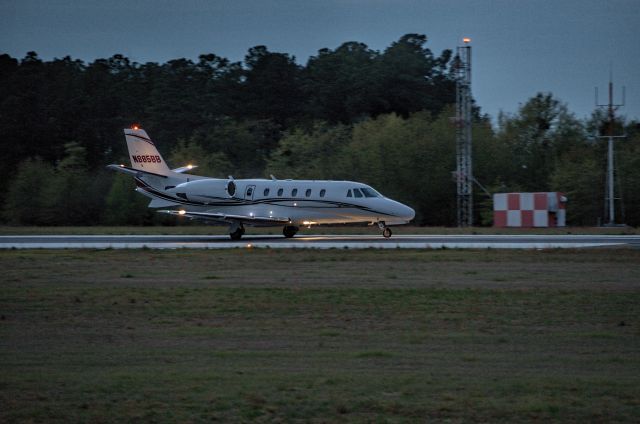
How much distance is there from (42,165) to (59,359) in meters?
61.4

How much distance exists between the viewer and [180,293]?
18.0m

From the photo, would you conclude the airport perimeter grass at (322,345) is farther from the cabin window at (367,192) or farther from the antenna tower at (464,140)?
the antenna tower at (464,140)

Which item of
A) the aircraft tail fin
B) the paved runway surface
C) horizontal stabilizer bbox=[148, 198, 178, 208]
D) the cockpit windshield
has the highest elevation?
the aircraft tail fin

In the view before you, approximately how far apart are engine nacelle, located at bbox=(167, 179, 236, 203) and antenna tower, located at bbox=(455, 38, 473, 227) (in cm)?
1606

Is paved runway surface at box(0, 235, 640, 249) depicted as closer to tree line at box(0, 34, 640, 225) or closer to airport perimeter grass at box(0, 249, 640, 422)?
airport perimeter grass at box(0, 249, 640, 422)

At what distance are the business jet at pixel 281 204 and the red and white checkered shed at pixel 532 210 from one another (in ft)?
41.2

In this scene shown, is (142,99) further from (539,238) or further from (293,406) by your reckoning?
(293,406)

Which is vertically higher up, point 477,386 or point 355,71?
point 355,71

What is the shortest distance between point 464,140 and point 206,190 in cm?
1824

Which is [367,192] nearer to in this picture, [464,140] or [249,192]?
[249,192]

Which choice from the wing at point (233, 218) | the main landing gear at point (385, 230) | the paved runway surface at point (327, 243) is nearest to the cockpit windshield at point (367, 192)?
the main landing gear at point (385, 230)

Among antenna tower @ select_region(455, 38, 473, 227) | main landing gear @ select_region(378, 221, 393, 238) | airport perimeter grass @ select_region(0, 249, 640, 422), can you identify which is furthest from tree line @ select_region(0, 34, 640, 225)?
airport perimeter grass @ select_region(0, 249, 640, 422)

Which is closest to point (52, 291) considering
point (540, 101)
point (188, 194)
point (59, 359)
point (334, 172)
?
point (59, 359)

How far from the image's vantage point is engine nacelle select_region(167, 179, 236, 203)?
39188 mm
